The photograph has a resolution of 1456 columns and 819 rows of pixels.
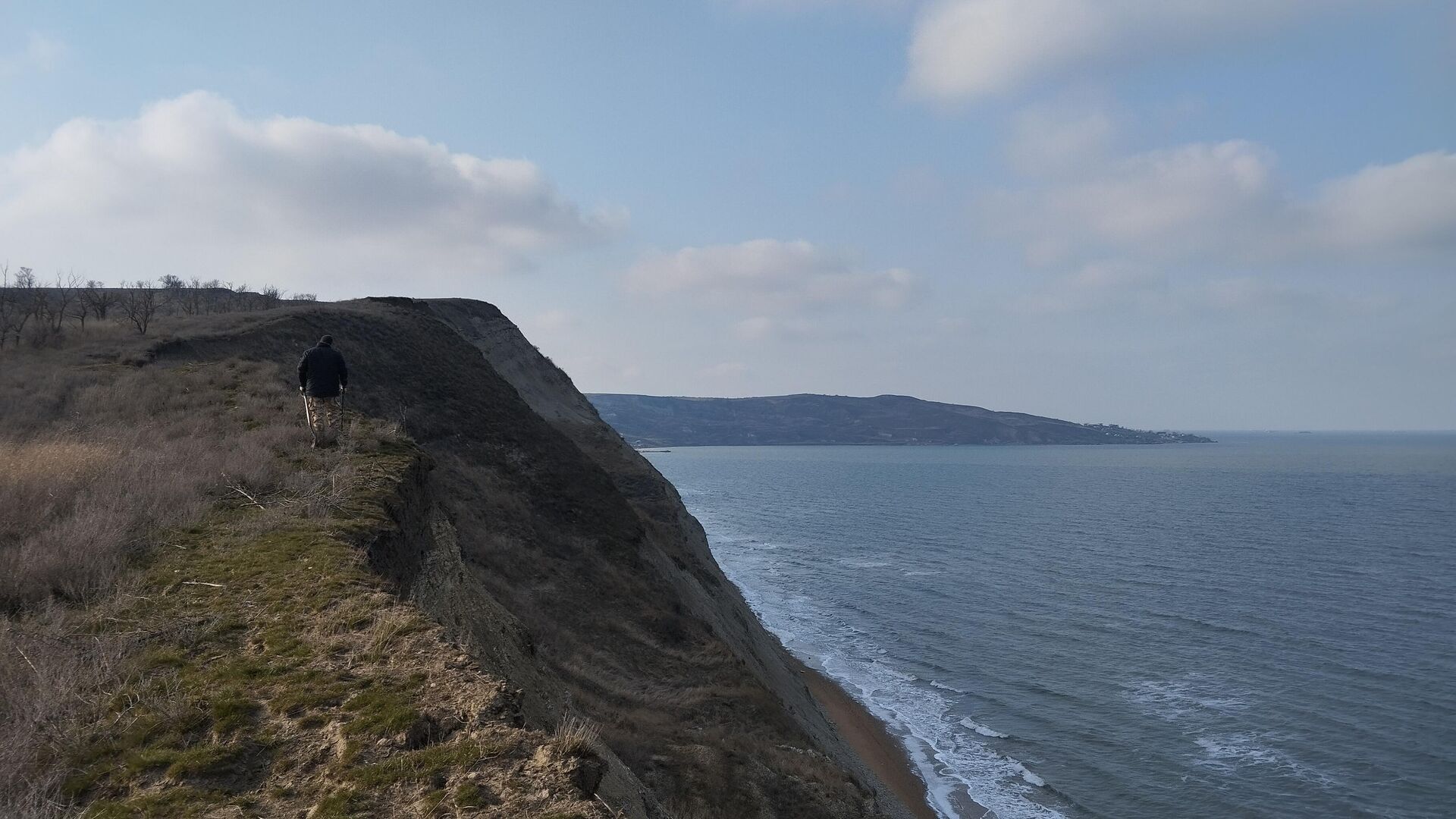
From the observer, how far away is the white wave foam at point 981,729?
33.0m

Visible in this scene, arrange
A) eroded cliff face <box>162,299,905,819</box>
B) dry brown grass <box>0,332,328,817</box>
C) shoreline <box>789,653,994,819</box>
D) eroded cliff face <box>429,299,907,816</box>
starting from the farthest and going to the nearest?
shoreline <box>789,653,994,819</box> < eroded cliff face <box>429,299,907,816</box> < eroded cliff face <box>162,299,905,819</box> < dry brown grass <box>0,332,328,817</box>

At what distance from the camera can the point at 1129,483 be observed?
5561 inches

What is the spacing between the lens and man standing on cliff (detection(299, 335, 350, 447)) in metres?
15.7

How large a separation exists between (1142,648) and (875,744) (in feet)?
64.9

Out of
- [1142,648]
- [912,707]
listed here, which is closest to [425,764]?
[912,707]

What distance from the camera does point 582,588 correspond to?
25.3 m

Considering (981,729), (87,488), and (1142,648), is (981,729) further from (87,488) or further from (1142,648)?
(87,488)

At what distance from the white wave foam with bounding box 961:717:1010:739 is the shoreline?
3804mm

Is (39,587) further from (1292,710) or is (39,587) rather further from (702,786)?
(1292,710)

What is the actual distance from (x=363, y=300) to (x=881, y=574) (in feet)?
140

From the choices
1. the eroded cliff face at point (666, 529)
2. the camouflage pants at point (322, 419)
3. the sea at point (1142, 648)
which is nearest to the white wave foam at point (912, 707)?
the sea at point (1142, 648)

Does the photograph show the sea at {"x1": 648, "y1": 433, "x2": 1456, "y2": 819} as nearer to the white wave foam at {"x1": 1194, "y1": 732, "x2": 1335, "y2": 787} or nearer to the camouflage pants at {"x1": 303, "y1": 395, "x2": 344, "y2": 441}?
the white wave foam at {"x1": 1194, "y1": 732, "x2": 1335, "y2": 787}

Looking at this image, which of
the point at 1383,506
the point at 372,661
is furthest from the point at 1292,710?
the point at 1383,506

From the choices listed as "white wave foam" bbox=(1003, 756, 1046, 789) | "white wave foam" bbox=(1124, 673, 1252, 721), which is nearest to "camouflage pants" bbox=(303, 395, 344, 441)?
"white wave foam" bbox=(1003, 756, 1046, 789)
